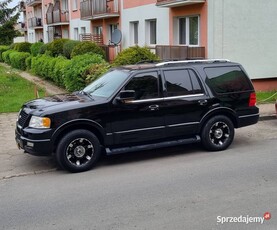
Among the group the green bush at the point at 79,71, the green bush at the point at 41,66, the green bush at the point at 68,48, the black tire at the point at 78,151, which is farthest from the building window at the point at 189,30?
the black tire at the point at 78,151

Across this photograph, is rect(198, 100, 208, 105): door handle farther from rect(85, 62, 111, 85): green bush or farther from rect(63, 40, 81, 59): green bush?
rect(63, 40, 81, 59): green bush

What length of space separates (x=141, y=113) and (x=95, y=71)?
20.4ft

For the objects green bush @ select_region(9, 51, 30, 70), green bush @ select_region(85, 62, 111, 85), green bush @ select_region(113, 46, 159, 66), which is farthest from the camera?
green bush @ select_region(9, 51, 30, 70)

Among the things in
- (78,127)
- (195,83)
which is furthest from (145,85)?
(78,127)

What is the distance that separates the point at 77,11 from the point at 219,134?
2739cm

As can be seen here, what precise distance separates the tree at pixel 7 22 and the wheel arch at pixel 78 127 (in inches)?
2250

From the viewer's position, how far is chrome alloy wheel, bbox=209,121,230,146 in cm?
777

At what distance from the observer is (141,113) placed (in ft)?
23.3

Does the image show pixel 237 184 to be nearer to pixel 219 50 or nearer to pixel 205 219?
pixel 205 219

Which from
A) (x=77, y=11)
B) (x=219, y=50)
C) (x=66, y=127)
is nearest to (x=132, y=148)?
(x=66, y=127)

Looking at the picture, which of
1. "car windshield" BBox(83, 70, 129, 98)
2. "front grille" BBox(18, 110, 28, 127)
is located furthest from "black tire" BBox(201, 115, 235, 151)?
"front grille" BBox(18, 110, 28, 127)

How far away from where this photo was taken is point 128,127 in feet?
23.0

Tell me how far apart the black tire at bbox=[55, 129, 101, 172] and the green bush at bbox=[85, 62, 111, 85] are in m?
6.18

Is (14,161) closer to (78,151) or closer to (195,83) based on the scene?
(78,151)
